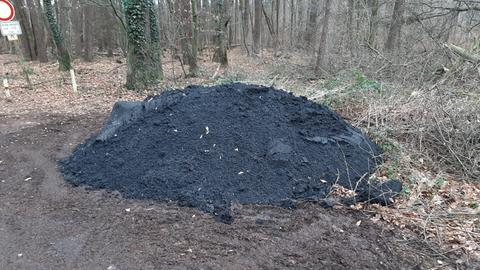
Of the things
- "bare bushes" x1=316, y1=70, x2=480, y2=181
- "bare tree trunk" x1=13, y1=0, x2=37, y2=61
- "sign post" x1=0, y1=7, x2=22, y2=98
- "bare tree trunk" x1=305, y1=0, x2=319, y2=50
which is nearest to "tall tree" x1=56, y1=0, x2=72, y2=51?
"bare tree trunk" x1=13, y1=0, x2=37, y2=61

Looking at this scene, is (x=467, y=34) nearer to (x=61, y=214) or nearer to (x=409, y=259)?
(x=409, y=259)

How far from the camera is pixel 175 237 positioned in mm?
3531

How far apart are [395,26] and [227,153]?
9.47 meters

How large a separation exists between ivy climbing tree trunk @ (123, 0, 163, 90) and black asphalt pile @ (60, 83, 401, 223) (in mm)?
4328

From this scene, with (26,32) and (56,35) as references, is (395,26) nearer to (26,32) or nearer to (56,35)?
(56,35)

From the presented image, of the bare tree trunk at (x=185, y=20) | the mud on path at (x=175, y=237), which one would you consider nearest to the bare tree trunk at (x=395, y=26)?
the bare tree trunk at (x=185, y=20)

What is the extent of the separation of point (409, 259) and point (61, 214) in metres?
3.59

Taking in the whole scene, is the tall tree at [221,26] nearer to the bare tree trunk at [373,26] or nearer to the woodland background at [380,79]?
the woodland background at [380,79]

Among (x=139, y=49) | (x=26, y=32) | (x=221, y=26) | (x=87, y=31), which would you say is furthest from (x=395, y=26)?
(x=26, y=32)

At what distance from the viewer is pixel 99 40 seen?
23.1m

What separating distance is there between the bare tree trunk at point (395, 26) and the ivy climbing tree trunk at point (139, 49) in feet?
24.3

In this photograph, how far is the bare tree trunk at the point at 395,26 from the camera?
11507mm

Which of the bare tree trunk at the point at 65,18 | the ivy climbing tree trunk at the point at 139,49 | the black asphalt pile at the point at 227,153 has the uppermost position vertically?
the bare tree trunk at the point at 65,18

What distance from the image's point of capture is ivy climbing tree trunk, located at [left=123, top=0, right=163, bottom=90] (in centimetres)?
952
